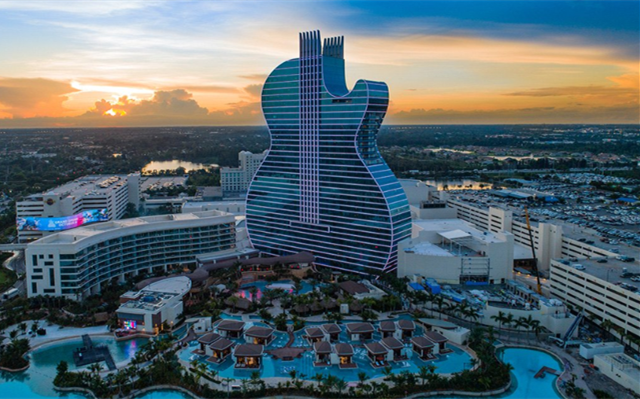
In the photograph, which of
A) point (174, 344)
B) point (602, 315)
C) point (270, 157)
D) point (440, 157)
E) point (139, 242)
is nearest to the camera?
point (174, 344)

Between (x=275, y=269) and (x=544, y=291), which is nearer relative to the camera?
(x=544, y=291)

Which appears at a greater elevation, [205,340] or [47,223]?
[47,223]

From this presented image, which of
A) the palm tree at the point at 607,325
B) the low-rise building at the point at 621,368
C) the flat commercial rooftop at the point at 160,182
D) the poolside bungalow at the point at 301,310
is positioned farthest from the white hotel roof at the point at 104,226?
the flat commercial rooftop at the point at 160,182

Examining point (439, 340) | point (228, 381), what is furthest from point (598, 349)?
point (228, 381)

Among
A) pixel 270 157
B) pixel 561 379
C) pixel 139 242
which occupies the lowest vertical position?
pixel 561 379

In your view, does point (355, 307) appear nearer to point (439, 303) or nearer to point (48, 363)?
point (439, 303)

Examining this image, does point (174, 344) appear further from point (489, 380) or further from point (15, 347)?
point (489, 380)

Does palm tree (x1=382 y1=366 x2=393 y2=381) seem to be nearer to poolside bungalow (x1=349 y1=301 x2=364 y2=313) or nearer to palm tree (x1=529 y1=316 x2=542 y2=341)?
poolside bungalow (x1=349 y1=301 x2=364 y2=313)

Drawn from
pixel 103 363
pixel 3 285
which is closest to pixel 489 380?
pixel 103 363
